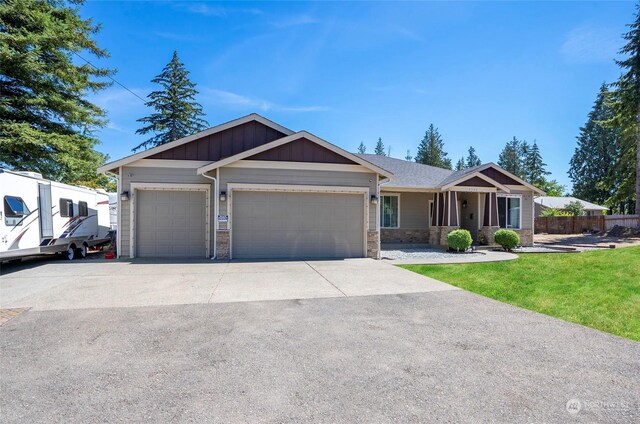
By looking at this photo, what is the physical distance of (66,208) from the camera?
11.0 metres

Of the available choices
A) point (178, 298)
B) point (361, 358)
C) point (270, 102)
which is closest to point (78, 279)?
point (178, 298)

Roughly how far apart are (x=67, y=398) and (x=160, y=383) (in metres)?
0.69

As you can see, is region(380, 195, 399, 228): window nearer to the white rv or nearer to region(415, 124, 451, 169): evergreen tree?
the white rv

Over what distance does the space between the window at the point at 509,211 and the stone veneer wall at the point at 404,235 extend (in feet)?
12.9

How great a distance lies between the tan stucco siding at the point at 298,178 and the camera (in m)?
10.9

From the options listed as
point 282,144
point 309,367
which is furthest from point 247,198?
point 309,367

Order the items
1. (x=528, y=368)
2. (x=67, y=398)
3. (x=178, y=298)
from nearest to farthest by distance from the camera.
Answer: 1. (x=67, y=398)
2. (x=528, y=368)
3. (x=178, y=298)

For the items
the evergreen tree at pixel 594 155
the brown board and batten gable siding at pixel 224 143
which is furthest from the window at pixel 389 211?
the evergreen tree at pixel 594 155

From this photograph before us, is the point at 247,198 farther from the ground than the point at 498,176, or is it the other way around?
the point at 498,176

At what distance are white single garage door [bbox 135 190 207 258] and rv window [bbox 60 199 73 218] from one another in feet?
7.23

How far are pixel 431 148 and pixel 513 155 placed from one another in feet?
58.4

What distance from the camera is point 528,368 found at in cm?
326

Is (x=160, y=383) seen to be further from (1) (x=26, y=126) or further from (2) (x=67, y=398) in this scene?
(1) (x=26, y=126)

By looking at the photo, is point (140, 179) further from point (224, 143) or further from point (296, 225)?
point (296, 225)
